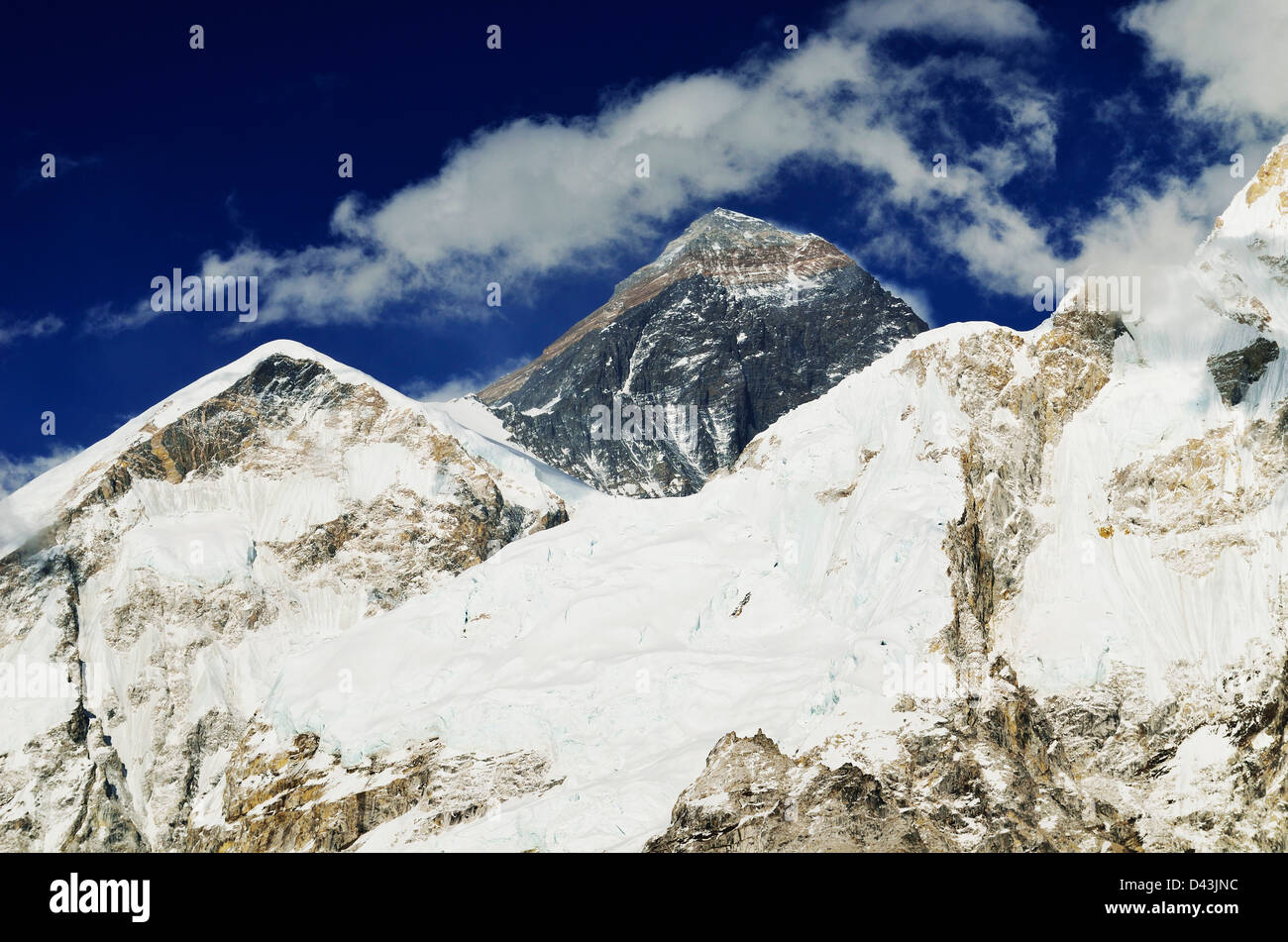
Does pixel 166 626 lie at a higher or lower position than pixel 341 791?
higher

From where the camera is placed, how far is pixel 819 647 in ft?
452

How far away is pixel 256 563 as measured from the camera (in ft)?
626

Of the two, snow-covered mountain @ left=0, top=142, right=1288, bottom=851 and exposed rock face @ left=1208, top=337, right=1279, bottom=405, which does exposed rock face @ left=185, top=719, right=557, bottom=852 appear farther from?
exposed rock face @ left=1208, top=337, right=1279, bottom=405

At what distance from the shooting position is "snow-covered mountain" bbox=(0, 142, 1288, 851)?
118250mm

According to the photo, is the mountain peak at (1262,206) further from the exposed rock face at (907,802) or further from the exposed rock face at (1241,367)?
the exposed rock face at (907,802)

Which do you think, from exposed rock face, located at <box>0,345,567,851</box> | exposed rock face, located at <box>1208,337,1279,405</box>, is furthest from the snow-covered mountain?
exposed rock face, located at <box>0,345,567,851</box>

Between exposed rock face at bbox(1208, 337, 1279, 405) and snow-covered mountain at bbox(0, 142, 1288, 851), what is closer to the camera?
snow-covered mountain at bbox(0, 142, 1288, 851)

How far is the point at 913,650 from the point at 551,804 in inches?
1345

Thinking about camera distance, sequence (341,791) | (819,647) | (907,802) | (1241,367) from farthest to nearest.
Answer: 1. (1241,367)
2. (341,791)
3. (819,647)
4. (907,802)

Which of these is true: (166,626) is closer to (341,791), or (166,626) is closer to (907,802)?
(341,791)

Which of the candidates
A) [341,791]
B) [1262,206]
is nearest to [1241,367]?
[1262,206]

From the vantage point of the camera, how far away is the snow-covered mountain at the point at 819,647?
118250 millimetres

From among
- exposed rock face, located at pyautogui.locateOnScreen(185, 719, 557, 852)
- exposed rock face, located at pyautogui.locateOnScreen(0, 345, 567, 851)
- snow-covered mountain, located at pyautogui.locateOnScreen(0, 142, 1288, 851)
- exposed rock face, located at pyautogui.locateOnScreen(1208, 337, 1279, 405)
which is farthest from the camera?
exposed rock face, located at pyautogui.locateOnScreen(0, 345, 567, 851)

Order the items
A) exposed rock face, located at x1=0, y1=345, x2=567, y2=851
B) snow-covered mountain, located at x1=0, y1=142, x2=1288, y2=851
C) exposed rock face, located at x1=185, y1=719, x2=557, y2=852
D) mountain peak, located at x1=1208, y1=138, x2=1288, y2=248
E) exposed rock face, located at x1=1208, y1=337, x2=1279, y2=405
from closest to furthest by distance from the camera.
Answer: snow-covered mountain, located at x1=0, y1=142, x2=1288, y2=851
exposed rock face, located at x1=185, y1=719, x2=557, y2=852
exposed rock face, located at x1=1208, y1=337, x2=1279, y2=405
mountain peak, located at x1=1208, y1=138, x2=1288, y2=248
exposed rock face, located at x1=0, y1=345, x2=567, y2=851
